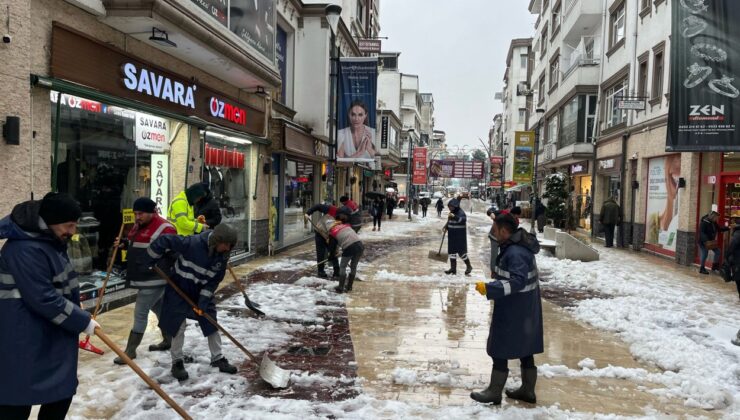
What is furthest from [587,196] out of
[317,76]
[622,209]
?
[317,76]

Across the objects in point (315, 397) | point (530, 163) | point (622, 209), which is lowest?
point (315, 397)

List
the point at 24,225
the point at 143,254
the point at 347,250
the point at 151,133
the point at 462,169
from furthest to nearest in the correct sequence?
1. the point at 462,169
2. the point at 347,250
3. the point at 151,133
4. the point at 143,254
5. the point at 24,225

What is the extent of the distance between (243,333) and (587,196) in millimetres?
23678

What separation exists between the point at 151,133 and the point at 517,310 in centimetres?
690

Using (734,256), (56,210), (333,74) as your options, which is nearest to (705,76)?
(734,256)

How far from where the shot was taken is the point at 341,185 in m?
25.9

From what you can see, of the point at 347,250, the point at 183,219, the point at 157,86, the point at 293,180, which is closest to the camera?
the point at 183,219

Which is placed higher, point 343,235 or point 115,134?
point 115,134

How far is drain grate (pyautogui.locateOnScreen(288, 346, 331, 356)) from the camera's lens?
602cm

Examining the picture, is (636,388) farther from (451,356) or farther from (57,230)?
(57,230)

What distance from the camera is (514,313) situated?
15.1 feet

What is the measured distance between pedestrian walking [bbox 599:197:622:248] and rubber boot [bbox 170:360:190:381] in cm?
1718

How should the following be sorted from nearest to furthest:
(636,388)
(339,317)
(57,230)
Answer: (57,230), (636,388), (339,317)

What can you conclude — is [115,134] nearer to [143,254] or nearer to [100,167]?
[100,167]
